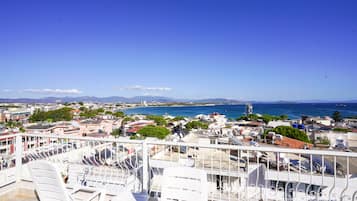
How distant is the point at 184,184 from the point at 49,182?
1382 millimetres

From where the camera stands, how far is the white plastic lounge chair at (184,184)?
72.6 inches

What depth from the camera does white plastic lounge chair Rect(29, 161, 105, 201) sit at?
208cm

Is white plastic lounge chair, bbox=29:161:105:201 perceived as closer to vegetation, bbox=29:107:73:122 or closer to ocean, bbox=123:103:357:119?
vegetation, bbox=29:107:73:122

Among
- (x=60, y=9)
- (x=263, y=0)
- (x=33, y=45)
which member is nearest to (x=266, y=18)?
(x=263, y=0)

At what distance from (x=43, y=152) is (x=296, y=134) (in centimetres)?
2106

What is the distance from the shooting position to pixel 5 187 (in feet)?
11.6

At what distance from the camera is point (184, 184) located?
1.93m

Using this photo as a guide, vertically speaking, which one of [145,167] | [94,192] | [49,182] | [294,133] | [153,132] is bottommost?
[153,132]

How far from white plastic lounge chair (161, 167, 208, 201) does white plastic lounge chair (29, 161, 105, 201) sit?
34.4 inches

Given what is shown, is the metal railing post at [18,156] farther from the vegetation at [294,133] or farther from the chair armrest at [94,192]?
→ the vegetation at [294,133]

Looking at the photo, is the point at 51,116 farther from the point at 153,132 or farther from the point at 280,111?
the point at 280,111

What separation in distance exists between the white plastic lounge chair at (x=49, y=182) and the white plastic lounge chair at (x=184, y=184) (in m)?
0.87

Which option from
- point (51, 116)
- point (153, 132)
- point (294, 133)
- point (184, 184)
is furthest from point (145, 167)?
point (51, 116)

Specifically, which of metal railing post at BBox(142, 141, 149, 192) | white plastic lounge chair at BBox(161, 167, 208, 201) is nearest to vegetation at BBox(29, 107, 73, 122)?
metal railing post at BBox(142, 141, 149, 192)
